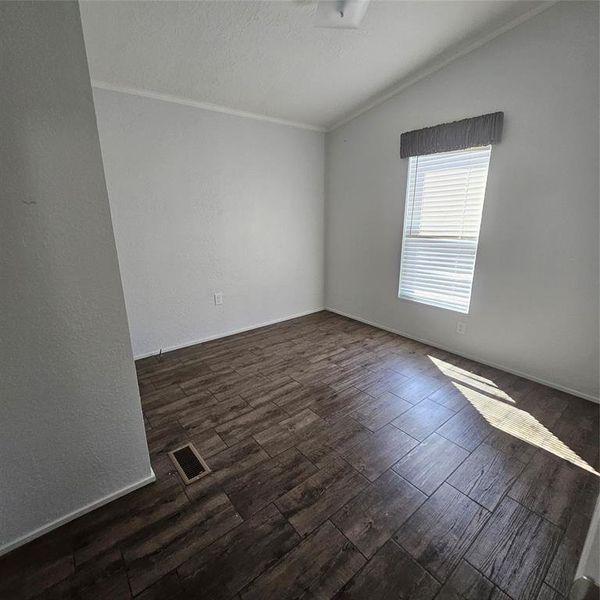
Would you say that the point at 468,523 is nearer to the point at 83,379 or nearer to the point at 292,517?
the point at 292,517

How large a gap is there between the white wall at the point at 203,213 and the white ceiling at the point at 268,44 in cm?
33

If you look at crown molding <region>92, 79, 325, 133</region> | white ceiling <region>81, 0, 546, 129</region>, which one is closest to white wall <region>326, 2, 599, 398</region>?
white ceiling <region>81, 0, 546, 129</region>

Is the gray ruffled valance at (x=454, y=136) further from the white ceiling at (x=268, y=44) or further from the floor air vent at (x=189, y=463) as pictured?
the floor air vent at (x=189, y=463)

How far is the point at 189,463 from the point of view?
5.07ft

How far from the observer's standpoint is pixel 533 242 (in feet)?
7.04

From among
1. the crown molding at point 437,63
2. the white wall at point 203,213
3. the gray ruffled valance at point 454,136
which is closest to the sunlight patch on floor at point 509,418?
the gray ruffled valance at point 454,136

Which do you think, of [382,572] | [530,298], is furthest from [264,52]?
[382,572]

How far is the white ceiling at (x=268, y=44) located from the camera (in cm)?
171

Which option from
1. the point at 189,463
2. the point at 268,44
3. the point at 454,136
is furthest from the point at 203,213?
the point at 454,136

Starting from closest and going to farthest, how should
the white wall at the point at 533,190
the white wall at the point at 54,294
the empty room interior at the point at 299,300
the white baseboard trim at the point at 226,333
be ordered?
the white wall at the point at 54,294 < the empty room interior at the point at 299,300 < the white wall at the point at 533,190 < the white baseboard trim at the point at 226,333

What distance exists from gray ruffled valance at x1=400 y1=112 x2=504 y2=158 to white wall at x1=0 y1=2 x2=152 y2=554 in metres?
2.54

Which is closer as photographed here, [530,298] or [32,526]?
[32,526]

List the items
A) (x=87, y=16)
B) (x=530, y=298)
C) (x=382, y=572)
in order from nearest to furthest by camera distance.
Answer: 1. (x=382, y=572)
2. (x=87, y=16)
3. (x=530, y=298)

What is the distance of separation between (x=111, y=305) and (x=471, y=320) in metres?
2.74
